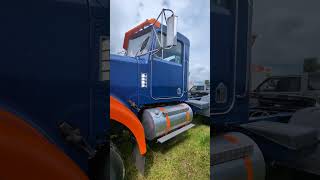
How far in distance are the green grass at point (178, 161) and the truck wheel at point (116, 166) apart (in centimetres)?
6

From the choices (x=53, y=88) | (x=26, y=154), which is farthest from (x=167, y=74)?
(x=26, y=154)

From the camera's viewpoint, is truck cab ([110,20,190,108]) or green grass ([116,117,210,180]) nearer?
green grass ([116,117,210,180])

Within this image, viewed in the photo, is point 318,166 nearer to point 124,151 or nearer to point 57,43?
point 124,151

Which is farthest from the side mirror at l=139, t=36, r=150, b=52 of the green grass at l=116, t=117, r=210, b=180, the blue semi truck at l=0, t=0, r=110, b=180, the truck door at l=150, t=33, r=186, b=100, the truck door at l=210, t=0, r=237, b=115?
the blue semi truck at l=0, t=0, r=110, b=180

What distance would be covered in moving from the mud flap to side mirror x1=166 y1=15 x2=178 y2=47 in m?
0.71

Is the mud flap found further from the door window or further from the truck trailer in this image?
the door window

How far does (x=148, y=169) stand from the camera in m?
1.31

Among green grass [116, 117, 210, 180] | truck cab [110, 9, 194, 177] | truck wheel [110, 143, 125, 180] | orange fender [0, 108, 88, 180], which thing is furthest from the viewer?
truck cab [110, 9, 194, 177]

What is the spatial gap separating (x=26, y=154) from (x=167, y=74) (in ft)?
5.77

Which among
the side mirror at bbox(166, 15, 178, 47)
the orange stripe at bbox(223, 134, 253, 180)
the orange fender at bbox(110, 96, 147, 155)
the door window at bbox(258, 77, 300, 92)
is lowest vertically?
the orange stripe at bbox(223, 134, 253, 180)

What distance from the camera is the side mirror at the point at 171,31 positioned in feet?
3.68

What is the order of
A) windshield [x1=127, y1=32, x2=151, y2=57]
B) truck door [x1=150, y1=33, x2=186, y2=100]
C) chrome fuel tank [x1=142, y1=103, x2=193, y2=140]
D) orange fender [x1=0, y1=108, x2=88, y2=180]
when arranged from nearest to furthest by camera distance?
1. orange fender [x1=0, y1=108, x2=88, y2=180]
2. windshield [x1=127, y1=32, x2=151, y2=57]
3. chrome fuel tank [x1=142, y1=103, x2=193, y2=140]
4. truck door [x1=150, y1=33, x2=186, y2=100]

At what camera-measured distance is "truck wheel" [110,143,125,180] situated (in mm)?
1055

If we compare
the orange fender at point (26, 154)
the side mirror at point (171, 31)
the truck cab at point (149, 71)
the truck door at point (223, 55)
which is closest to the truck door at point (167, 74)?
the truck cab at point (149, 71)
